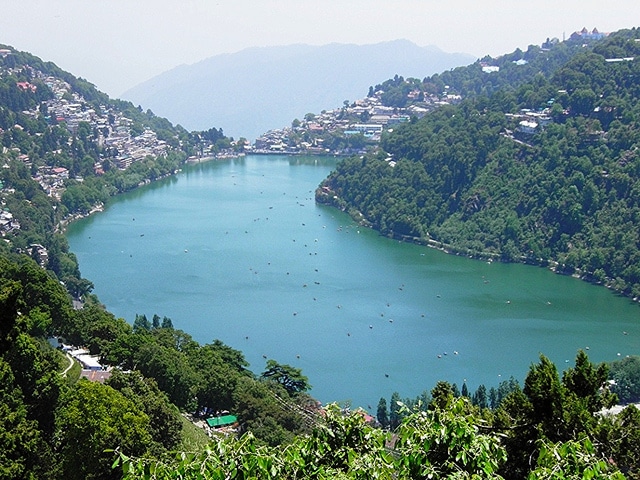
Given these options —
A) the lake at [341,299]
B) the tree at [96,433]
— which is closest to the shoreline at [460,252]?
the lake at [341,299]

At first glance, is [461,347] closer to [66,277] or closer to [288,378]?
[288,378]

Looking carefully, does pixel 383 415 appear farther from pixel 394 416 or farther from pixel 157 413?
pixel 157 413

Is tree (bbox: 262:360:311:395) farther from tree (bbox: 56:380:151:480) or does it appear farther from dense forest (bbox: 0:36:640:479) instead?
tree (bbox: 56:380:151:480)

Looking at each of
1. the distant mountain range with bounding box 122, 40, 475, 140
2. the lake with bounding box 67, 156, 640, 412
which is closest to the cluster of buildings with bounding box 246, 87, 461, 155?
the lake with bounding box 67, 156, 640, 412

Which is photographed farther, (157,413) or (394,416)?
(394,416)

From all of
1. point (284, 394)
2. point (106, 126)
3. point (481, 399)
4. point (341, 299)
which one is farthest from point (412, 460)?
point (106, 126)

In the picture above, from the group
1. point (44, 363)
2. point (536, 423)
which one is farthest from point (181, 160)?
point (536, 423)
